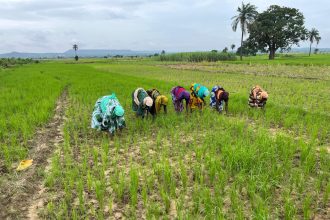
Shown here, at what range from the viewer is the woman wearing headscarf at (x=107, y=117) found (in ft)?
16.6

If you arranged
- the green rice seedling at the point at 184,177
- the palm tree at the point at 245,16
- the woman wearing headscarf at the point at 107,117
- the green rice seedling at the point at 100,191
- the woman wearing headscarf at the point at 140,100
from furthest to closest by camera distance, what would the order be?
the palm tree at the point at 245,16 → the woman wearing headscarf at the point at 140,100 → the woman wearing headscarf at the point at 107,117 → the green rice seedling at the point at 184,177 → the green rice seedling at the point at 100,191

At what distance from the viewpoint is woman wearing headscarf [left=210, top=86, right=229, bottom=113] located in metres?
6.46

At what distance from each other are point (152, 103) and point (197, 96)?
58.0 inches

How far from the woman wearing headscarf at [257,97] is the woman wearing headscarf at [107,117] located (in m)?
3.29

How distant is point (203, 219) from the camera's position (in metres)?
2.69

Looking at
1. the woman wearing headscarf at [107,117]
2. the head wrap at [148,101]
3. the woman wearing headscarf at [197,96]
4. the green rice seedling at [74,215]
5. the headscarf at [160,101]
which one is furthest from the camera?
the woman wearing headscarf at [197,96]

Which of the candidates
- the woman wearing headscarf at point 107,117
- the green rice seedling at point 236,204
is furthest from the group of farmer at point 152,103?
the green rice seedling at point 236,204

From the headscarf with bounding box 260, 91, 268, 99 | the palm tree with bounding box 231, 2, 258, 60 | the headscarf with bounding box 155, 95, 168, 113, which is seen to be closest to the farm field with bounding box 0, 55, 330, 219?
the headscarf with bounding box 155, 95, 168, 113

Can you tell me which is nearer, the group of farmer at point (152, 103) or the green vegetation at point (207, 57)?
the group of farmer at point (152, 103)

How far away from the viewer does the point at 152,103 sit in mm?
5590

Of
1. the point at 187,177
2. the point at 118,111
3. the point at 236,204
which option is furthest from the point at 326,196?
the point at 118,111

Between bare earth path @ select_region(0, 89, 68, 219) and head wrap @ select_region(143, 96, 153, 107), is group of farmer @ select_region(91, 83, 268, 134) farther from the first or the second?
bare earth path @ select_region(0, 89, 68, 219)

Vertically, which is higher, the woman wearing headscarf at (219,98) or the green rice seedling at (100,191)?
the woman wearing headscarf at (219,98)

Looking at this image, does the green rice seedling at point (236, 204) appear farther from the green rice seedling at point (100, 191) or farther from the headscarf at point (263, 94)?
the headscarf at point (263, 94)
